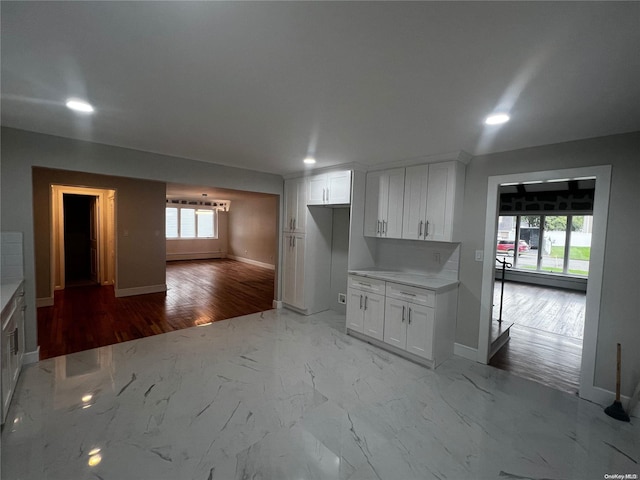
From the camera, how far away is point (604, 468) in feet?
6.23

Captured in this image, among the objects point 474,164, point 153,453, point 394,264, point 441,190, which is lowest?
point 153,453

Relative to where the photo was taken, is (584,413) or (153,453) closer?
(153,453)

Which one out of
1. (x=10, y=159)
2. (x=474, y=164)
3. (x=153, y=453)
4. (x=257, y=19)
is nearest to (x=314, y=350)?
(x=153, y=453)

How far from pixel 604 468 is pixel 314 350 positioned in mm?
2517

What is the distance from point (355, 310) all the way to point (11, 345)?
3.36m

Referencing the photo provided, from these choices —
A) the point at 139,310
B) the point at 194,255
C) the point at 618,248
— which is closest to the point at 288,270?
the point at 139,310

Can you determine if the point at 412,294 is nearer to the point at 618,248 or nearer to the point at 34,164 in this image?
the point at 618,248

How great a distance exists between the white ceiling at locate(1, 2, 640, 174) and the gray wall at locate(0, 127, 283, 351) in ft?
0.66

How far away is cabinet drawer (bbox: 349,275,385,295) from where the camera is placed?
3674 millimetres

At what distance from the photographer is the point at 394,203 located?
3.88 metres

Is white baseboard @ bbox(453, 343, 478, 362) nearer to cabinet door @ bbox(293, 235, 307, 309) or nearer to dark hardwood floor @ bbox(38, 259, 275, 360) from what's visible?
cabinet door @ bbox(293, 235, 307, 309)

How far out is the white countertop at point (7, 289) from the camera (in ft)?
7.25

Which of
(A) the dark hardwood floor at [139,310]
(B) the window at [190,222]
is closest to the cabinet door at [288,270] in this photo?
(A) the dark hardwood floor at [139,310]

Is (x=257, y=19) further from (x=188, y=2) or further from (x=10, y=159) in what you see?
(x=10, y=159)
